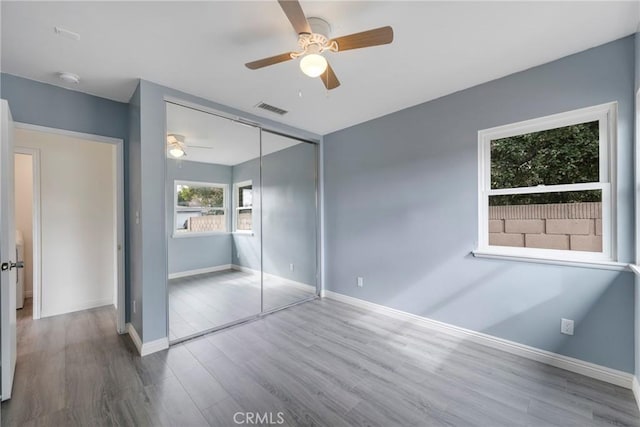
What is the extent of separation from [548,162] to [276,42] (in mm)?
2603

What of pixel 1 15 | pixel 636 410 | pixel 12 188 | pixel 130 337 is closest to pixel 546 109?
pixel 636 410

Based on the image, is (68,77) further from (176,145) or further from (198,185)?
(198,185)

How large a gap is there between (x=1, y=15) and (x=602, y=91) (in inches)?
171

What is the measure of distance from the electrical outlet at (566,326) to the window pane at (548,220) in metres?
0.61

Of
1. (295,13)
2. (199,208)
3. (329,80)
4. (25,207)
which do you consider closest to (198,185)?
(199,208)

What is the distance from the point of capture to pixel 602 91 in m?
2.04

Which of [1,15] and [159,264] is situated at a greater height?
[1,15]

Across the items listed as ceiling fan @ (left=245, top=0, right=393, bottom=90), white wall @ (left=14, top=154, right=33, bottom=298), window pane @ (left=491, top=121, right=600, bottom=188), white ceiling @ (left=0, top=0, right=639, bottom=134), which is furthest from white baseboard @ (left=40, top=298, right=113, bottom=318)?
window pane @ (left=491, top=121, right=600, bottom=188)

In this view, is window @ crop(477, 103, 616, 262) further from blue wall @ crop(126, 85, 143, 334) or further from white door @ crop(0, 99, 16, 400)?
white door @ crop(0, 99, 16, 400)

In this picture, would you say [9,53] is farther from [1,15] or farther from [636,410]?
[636,410]

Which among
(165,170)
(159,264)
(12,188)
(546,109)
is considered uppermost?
(546,109)

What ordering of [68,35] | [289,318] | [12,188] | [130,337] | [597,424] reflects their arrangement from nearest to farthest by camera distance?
[597,424] → [68,35] → [12,188] → [130,337] → [289,318]

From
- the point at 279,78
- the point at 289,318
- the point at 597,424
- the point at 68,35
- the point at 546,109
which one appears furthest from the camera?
the point at 289,318

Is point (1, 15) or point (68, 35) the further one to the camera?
point (68, 35)
